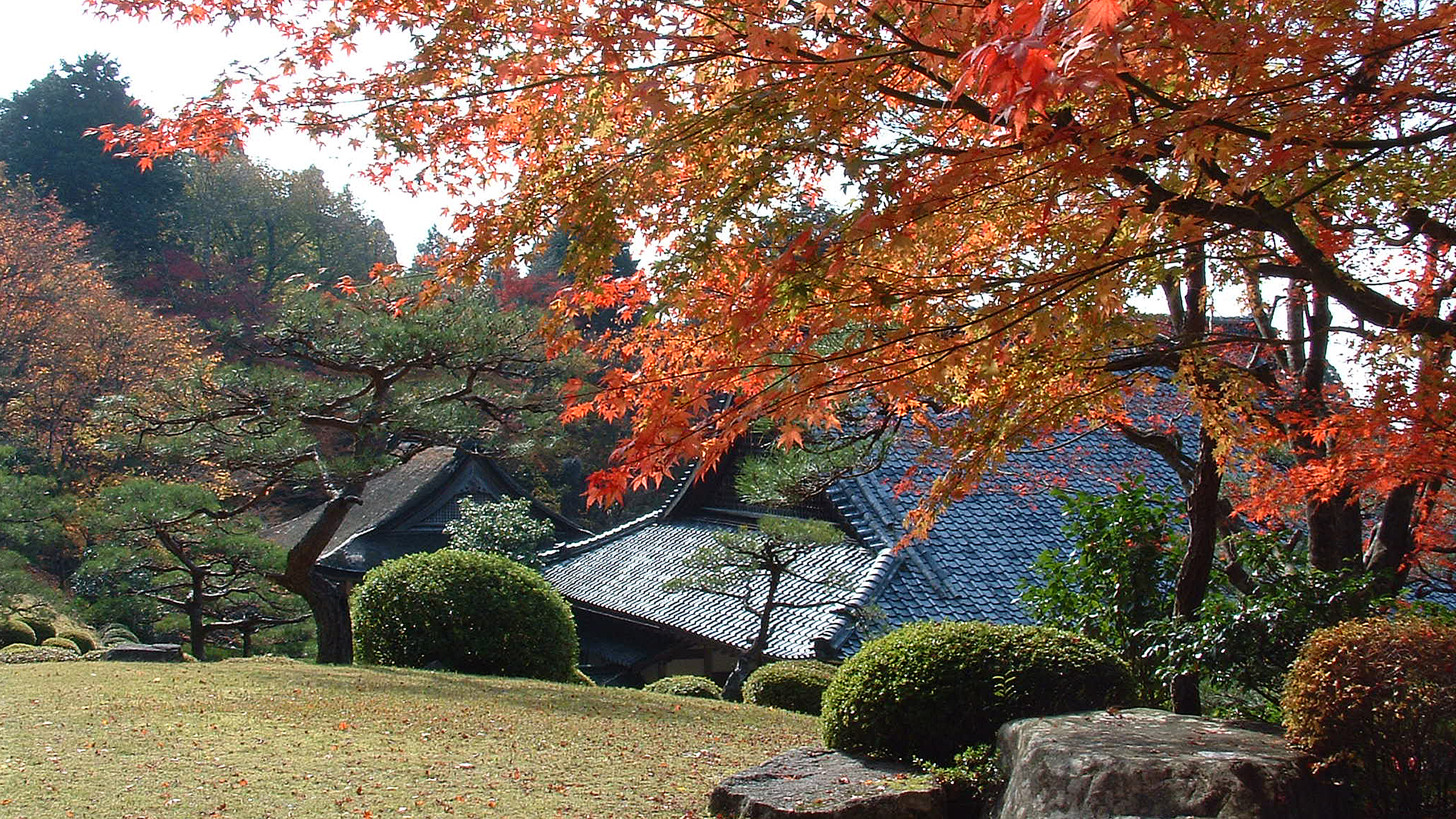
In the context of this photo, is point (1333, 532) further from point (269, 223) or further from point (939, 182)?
point (269, 223)

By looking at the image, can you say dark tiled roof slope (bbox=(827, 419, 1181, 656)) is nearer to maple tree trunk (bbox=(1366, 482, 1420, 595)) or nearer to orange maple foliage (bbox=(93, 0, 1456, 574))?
maple tree trunk (bbox=(1366, 482, 1420, 595))

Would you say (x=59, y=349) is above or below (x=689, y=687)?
above

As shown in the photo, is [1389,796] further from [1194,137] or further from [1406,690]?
[1194,137]

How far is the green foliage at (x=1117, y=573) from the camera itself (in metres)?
6.94

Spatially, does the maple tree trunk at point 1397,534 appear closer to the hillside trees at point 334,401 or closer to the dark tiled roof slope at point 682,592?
the dark tiled roof slope at point 682,592

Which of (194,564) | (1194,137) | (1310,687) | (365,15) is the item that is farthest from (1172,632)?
(194,564)

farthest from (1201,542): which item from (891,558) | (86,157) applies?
(86,157)

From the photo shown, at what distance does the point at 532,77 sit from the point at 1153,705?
475 centimetres

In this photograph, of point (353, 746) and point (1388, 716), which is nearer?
point (1388, 716)

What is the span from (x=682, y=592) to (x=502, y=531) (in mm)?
5048

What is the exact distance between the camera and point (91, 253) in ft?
90.9

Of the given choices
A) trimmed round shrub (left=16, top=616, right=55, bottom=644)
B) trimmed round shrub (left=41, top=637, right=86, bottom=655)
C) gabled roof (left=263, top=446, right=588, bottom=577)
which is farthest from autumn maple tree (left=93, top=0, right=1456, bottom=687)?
gabled roof (left=263, top=446, right=588, bottom=577)

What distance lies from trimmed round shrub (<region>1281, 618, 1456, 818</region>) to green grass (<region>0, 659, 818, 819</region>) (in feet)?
9.08

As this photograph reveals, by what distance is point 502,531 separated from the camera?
19219 mm
